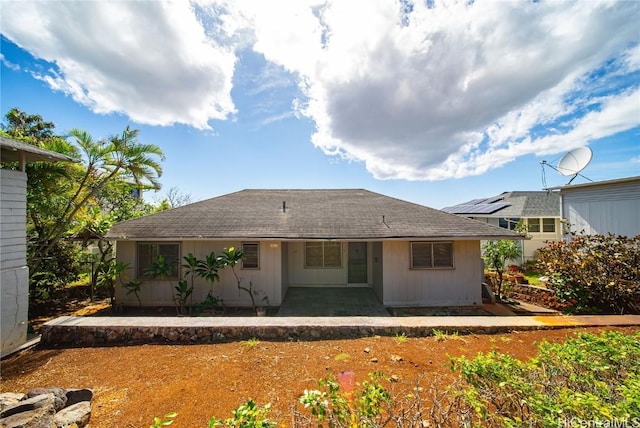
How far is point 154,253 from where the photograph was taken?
8766 mm

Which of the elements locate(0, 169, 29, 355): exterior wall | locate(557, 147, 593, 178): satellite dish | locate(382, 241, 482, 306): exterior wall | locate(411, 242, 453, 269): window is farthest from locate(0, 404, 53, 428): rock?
locate(557, 147, 593, 178): satellite dish

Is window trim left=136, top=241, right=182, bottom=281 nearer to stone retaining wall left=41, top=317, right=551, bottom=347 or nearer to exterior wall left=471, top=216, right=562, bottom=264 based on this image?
stone retaining wall left=41, top=317, right=551, bottom=347

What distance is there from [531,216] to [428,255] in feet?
44.7

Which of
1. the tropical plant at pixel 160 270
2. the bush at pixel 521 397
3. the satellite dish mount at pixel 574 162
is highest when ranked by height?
the satellite dish mount at pixel 574 162

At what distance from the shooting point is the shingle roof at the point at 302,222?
27.3 feet

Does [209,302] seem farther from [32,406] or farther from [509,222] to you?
[509,222]

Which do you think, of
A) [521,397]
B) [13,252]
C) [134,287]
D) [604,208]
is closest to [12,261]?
[13,252]

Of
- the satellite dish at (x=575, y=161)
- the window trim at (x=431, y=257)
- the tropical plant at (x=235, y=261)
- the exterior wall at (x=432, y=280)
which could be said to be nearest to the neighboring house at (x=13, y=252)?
the tropical plant at (x=235, y=261)

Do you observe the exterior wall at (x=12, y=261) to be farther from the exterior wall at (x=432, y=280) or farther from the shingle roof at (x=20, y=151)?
the exterior wall at (x=432, y=280)

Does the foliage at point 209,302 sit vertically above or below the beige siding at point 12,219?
below

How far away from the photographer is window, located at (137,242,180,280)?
8695mm

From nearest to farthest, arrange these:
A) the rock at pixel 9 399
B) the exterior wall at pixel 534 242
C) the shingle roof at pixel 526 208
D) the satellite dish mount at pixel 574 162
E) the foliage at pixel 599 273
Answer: the rock at pixel 9 399 → the foliage at pixel 599 273 → the satellite dish mount at pixel 574 162 → the exterior wall at pixel 534 242 → the shingle roof at pixel 526 208

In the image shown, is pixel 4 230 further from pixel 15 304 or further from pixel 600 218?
pixel 600 218

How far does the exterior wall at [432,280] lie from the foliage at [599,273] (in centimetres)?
241
